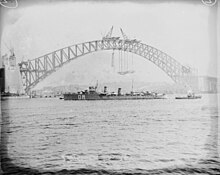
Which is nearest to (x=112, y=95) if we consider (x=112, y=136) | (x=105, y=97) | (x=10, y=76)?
(x=105, y=97)

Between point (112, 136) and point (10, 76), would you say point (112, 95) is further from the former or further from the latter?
point (10, 76)

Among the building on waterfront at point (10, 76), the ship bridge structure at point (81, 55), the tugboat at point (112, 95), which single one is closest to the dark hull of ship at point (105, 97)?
the tugboat at point (112, 95)

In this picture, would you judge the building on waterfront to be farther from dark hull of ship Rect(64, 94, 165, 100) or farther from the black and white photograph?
dark hull of ship Rect(64, 94, 165, 100)

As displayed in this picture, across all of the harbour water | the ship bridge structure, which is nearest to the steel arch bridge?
the ship bridge structure

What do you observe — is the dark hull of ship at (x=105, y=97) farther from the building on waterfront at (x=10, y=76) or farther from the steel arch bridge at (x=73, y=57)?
the building on waterfront at (x=10, y=76)

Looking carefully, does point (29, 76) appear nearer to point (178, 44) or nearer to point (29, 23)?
point (29, 23)

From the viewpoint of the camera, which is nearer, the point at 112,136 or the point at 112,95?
the point at 112,136

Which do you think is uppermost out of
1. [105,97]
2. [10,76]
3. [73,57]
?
[73,57]

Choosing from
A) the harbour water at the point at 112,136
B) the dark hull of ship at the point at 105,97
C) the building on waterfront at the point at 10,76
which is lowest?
the harbour water at the point at 112,136
